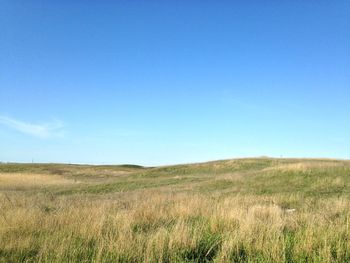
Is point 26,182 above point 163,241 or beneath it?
beneath

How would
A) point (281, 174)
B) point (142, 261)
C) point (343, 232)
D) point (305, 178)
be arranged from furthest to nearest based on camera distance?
point (281, 174)
point (305, 178)
point (343, 232)
point (142, 261)

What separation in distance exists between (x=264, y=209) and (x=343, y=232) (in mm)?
2802

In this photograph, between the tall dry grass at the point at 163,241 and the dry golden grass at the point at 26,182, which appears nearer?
the tall dry grass at the point at 163,241

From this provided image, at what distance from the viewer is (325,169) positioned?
2623cm

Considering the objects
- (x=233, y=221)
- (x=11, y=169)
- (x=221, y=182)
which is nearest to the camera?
(x=233, y=221)

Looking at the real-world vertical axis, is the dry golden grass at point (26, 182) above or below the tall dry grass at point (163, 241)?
below

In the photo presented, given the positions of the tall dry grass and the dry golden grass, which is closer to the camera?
the tall dry grass

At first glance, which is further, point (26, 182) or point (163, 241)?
point (26, 182)

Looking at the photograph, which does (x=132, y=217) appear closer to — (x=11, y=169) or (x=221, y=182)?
(x=221, y=182)

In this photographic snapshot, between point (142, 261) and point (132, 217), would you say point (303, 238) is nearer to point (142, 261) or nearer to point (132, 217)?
point (142, 261)

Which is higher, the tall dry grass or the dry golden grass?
the tall dry grass

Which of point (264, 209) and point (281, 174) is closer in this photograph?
point (264, 209)

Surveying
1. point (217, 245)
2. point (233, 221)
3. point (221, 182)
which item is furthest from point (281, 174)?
point (217, 245)

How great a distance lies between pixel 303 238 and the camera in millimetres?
5629
